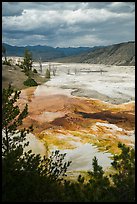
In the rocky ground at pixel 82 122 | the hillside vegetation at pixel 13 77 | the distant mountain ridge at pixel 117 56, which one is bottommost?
the rocky ground at pixel 82 122

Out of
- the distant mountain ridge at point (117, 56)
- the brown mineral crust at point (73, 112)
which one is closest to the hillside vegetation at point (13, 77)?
the brown mineral crust at point (73, 112)

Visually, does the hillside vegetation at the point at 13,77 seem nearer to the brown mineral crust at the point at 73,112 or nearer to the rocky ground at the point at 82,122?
the rocky ground at the point at 82,122

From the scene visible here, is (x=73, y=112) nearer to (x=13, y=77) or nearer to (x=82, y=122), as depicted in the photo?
(x=82, y=122)

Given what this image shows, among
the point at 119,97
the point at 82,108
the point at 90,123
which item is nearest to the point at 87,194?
the point at 90,123

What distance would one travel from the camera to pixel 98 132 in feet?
77.2

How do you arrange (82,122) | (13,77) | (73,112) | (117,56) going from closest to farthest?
(82,122)
(73,112)
(13,77)
(117,56)

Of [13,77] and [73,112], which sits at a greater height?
[13,77]

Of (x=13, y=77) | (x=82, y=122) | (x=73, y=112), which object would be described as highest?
(x=13, y=77)

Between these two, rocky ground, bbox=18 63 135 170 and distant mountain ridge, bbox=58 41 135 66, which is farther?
distant mountain ridge, bbox=58 41 135 66

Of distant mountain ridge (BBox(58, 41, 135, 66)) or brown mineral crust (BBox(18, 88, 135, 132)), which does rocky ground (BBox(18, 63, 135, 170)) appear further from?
distant mountain ridge (BBox(58, 41, 135, 66))

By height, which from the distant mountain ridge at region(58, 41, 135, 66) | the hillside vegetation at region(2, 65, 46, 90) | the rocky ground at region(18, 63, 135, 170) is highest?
the distant mountain ridge at region(58, 41, 135, 66)

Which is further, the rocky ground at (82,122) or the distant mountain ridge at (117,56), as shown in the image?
the distant mountain ridge at (117,56)

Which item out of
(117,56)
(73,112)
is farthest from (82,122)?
(117,56)

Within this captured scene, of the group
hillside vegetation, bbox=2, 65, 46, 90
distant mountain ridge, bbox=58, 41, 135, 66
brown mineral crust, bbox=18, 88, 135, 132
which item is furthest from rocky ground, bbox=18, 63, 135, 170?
distant mountain ridge, bbox=58, 41, 135, 66
